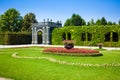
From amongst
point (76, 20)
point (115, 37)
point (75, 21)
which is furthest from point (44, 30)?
point (115, 37)

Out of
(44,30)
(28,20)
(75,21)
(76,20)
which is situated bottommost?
(44,30)

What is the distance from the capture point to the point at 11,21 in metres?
68.2

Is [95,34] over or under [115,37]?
over

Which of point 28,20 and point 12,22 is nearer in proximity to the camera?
point 12,22

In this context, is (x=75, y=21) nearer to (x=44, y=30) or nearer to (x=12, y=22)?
(x=44, y=30)

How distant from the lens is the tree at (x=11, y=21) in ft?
222

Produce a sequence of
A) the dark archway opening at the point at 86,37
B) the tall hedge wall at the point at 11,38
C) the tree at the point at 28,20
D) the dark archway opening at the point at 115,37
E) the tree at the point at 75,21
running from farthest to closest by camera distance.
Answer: the tree at the point at 28,20 → the tree at the point at 75,21 → the tall hedge wall at the point at 11,38 → the dark archway opening at the point at 86,37 → the dark archway opening at the point at 115,37

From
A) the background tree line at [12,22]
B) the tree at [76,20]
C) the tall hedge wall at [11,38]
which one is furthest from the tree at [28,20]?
the tall hedge wall at [11,38]

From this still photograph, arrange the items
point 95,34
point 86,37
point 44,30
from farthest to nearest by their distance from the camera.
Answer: point 44,30 → point 86,37 → point 95,34

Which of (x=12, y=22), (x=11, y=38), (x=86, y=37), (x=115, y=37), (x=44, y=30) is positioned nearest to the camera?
(x=115, y=37)

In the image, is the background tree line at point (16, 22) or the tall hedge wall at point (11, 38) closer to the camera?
the tall hedge wall at point (11, 38)

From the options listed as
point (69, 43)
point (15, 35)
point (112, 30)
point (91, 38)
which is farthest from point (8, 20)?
point (69, 43)

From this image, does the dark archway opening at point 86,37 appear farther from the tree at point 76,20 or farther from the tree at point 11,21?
the tree at point 11,21

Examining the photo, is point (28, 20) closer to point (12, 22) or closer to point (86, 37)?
point (12, 22)
